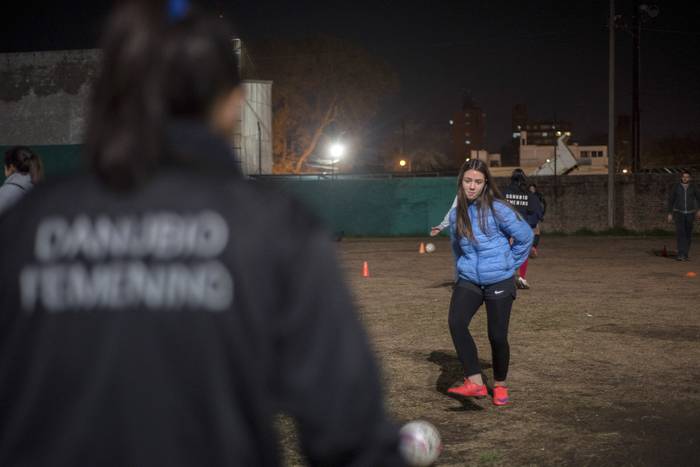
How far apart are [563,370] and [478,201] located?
2393 mm

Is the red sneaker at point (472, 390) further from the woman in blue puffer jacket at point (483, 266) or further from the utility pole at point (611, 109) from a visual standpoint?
the utility pole at point (611, 109)

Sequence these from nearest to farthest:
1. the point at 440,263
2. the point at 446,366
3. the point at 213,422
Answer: the point at 213,422, the point at 446,366, the point at 440,263

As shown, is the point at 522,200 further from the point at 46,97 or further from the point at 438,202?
the point at 46,97

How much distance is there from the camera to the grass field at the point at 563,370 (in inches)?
230

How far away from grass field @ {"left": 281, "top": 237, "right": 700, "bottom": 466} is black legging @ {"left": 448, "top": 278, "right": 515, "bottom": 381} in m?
0.53

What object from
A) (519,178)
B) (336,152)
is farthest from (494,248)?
(336,152)

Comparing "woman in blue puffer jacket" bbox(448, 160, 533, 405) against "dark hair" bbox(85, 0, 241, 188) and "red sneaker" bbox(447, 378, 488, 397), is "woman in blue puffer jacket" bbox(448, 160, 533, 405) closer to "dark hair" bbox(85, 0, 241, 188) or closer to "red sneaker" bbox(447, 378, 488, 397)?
"red sneaker" bbox(447, 378, 488, 397)

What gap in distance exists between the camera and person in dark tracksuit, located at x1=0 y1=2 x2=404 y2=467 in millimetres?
1565

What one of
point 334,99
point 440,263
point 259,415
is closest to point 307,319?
point 259,415

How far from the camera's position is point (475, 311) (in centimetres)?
665

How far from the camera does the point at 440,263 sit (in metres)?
19.6

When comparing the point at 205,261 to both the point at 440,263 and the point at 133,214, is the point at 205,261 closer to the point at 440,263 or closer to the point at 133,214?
the point at 133,214

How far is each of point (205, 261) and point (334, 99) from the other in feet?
169

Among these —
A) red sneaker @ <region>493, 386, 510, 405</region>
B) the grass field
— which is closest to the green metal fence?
the grass field
